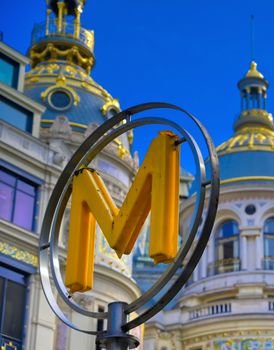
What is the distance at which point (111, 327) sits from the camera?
44.1ft

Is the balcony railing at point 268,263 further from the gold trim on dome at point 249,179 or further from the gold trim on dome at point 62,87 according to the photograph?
the gold trim on dome at point 62,87

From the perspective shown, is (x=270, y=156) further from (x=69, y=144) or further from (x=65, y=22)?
(x=69, y=144)

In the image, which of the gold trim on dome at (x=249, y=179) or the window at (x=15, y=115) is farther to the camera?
the gold trim on dome at (x=249, y=179)

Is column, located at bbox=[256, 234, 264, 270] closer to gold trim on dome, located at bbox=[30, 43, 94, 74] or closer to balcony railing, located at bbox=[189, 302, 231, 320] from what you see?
balcony railing, located at bbox=[189, 302, 231, 320]

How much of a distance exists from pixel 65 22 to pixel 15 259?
26.0 meters

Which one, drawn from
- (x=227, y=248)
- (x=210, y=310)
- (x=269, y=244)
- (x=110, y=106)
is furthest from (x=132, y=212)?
(x=227, y=248)

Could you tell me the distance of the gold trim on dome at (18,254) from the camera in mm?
35281

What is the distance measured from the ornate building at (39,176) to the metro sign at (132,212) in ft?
64.4

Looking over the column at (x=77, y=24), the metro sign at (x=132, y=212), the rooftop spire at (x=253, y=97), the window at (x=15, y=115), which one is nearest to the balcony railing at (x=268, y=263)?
the rooftop spire at (x=253, y=97)

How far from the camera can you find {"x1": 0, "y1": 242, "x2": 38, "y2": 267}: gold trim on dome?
3528cm

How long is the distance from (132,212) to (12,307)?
2152cm

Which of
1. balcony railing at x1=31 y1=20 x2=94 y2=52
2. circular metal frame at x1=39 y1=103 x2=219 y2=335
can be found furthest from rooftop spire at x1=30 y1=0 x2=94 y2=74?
circular metal frame at x1=39 y1=103 x2=219 y2=335

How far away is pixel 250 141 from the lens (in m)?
62.0

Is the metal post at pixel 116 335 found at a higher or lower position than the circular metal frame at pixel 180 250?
lower
